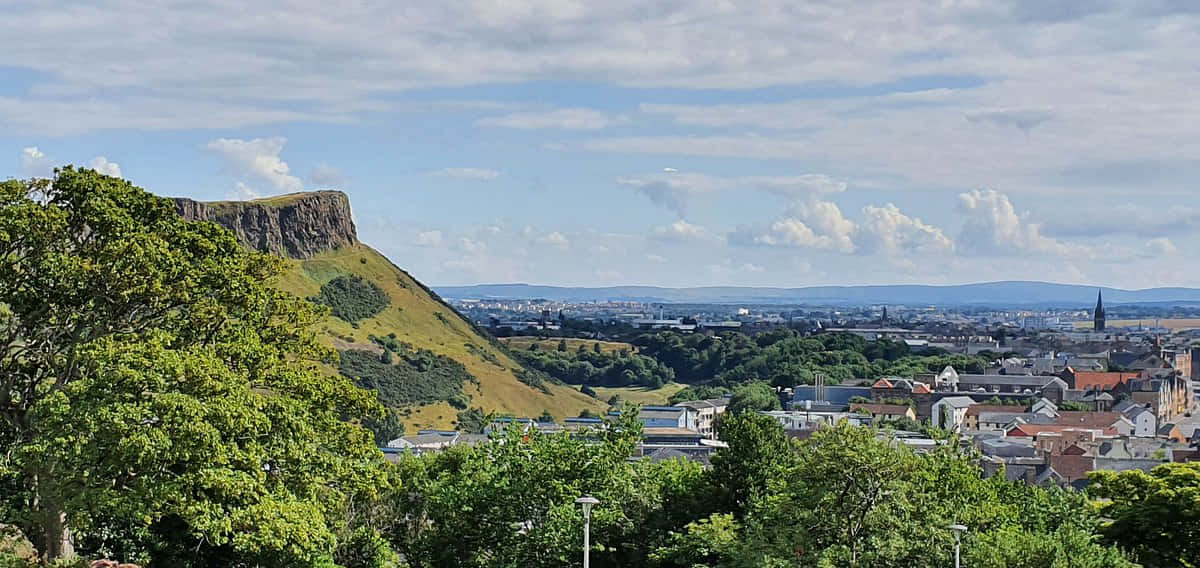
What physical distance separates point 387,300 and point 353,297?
5.48 m

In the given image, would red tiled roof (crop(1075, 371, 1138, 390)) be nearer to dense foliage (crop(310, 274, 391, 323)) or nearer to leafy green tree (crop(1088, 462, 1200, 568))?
dense foliage (crop(310, 274, 391, 323))

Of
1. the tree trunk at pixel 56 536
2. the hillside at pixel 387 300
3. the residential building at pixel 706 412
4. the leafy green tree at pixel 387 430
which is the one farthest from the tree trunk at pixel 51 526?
the hillside at pixel 387 300

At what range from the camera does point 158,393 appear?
21594 millimetres

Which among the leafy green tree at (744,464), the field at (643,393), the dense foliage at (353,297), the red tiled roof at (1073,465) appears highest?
the dense foliage at (353,297)

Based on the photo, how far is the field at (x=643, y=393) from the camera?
6565 inches

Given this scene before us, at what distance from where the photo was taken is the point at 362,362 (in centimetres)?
13250

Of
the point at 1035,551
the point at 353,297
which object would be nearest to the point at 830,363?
the point at 353,297

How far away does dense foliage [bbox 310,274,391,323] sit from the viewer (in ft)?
489

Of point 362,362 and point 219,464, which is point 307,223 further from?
point 219,464

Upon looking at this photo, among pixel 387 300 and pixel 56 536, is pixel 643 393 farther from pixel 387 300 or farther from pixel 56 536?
pixel 56 536

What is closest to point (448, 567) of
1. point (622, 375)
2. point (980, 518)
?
point (980, 518)

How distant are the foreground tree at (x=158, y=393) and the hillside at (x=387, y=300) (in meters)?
99.3

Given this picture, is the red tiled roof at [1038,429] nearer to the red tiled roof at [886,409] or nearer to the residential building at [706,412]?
the red tiled roof at [886,409]

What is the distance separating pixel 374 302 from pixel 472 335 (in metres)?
16.3
